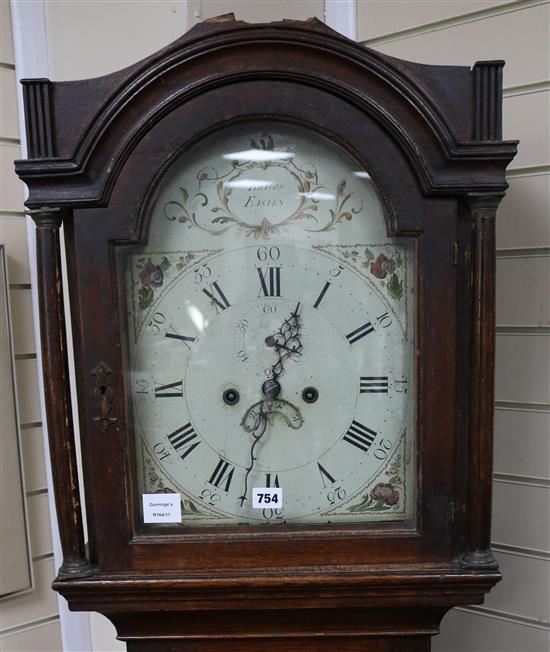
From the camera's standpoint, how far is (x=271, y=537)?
2.31ft

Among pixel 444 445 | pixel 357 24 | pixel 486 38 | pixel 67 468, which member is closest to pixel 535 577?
pixel 444 445

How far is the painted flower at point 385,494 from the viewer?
713 mm

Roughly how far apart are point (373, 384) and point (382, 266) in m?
0.14

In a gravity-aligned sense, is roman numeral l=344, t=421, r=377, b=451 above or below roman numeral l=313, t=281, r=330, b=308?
below

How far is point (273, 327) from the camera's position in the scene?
28.1 inches

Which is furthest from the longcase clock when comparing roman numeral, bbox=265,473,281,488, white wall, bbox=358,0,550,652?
white wall, bbox=358,0,550,652

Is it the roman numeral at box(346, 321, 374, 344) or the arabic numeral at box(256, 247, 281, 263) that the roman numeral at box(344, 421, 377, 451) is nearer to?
the roman numeral at box(346, 321, 374, 344)

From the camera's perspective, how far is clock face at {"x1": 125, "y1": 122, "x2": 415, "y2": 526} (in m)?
0.70

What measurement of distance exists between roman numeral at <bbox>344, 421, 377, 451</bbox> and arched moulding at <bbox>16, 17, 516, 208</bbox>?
291 millimetres

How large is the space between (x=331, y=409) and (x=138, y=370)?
0.24 meters

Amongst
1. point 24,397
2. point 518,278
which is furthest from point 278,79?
point 24,397

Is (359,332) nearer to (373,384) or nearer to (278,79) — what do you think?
(373,384)

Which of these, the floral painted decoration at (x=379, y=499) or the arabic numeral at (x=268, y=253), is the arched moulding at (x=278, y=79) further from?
the floral painted decoration at (x=379, y=499)

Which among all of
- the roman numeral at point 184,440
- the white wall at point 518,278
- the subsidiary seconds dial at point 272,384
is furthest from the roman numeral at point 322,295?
the white wall at point 518,278
